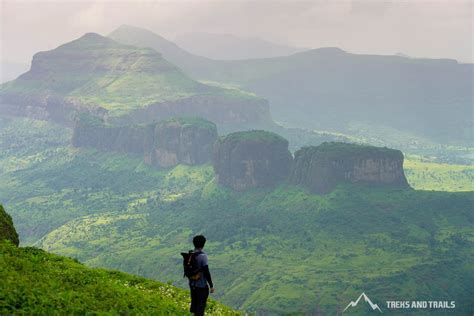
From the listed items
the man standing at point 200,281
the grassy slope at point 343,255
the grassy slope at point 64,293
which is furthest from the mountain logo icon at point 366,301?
the man standing at point 200,281

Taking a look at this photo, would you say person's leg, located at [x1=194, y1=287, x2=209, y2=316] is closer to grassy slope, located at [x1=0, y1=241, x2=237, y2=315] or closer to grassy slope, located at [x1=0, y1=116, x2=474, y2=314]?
grassy slope, located at [x1=0, y1=241, x2=237, y2=315]

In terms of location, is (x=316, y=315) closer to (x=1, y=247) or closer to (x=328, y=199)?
(x=328, y=199)

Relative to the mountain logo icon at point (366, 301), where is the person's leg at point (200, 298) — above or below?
above

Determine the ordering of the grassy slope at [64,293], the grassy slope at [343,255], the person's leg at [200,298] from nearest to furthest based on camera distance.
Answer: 1. the grassy slope at [64,293]
2. the person's leg at [200,298]
3. the grassy slope at [343,255]

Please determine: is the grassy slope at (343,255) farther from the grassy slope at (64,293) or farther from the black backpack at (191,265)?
the black backpack at (191,265)

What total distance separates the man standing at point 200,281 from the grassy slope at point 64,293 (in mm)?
2917

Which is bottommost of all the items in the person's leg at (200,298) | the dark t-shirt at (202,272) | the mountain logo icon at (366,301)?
the mountain logo icon at (366,301)

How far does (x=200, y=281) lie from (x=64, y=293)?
5.92 m

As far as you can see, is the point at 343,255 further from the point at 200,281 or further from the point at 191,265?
the point at 191,265

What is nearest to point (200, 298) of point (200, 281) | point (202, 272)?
point (200, 281)

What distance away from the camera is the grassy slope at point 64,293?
20.8m

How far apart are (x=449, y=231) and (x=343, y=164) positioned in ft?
156

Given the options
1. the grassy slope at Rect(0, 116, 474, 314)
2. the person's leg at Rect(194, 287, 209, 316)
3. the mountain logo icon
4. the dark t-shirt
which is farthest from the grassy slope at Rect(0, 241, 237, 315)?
the grassy slope at Rect(0, 116, 474, 314)

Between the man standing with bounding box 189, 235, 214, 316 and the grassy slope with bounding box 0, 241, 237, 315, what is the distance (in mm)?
2917
